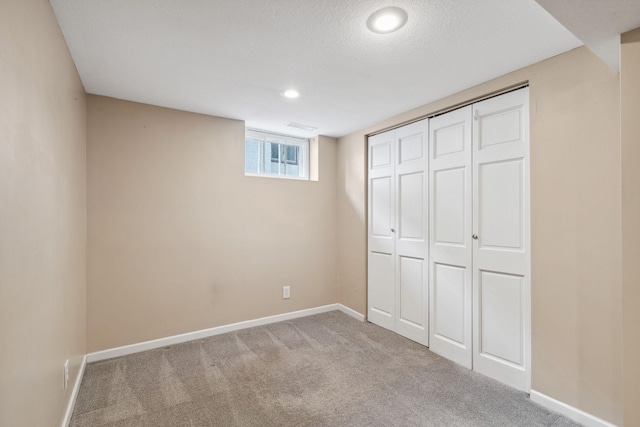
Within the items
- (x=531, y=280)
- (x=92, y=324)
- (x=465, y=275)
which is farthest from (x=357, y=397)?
(x=92, y=324)

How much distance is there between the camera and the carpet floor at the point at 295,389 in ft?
6.30

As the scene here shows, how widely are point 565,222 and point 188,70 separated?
2.78 metres

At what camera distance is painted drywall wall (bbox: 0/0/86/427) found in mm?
1055

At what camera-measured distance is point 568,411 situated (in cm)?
191

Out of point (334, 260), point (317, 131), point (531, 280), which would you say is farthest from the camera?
point (334, 260)

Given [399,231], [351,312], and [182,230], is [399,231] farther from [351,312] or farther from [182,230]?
[182,230]

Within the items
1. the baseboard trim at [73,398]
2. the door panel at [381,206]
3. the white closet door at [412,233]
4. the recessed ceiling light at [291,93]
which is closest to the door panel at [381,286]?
the white closet door at [412,233]

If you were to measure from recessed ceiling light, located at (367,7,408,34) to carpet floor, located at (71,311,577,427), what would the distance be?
2.35 m

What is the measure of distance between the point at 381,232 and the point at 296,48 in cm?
219

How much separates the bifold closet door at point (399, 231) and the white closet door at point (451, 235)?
11 centimetres

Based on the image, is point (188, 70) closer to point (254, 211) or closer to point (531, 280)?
point (254, 211)

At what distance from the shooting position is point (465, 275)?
2572mm

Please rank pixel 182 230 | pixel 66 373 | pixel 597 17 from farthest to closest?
pixel 182 230, pixel 66 373, pixel 597 17

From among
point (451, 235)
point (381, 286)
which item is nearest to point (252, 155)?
point (381, 286)
